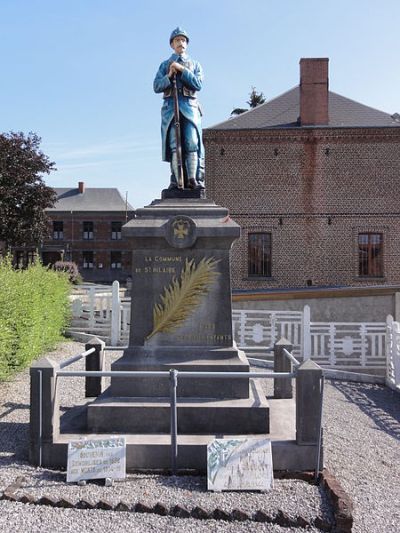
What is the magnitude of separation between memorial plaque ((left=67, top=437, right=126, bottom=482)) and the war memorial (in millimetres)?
264

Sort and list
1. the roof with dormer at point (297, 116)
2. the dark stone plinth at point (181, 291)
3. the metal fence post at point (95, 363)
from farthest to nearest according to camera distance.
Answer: the roof with dormer at point (297, 116)
the metal fence post at point (95, 363)
the dark stone plinth at point (181, 291)


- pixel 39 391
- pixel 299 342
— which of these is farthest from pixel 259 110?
pixel 39 391

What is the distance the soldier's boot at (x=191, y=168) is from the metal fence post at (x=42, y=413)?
287 cm

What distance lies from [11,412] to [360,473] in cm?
453

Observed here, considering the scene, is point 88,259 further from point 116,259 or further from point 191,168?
point 191,168

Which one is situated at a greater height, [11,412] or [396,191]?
[396,191]

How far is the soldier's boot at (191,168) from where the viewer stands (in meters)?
6.26

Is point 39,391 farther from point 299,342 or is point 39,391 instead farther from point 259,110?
point 259,110

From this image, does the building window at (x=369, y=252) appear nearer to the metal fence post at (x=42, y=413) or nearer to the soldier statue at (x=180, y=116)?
the soldier statue at (x=180, y=116)

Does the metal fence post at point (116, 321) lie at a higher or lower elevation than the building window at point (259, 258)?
lower

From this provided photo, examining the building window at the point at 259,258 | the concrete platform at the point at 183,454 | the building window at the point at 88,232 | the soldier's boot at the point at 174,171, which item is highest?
the building window at the point at 88,232

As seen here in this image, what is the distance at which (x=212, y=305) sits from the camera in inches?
221

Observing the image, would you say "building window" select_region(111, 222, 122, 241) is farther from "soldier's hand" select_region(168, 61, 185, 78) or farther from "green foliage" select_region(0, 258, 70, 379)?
"soldier's hand" select_region(168, 61, 185, 78)

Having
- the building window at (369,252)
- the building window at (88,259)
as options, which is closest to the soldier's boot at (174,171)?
the building window at (369,252)
